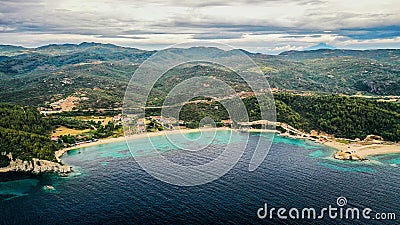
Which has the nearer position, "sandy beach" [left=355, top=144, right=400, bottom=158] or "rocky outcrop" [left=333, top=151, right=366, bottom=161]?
"rocky outcrop" [left=333, top=151, right=366, bottom=161]

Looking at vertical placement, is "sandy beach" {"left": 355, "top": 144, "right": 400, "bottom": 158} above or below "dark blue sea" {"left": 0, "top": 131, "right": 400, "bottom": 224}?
below

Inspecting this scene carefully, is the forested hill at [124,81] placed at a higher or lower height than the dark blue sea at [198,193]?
higher

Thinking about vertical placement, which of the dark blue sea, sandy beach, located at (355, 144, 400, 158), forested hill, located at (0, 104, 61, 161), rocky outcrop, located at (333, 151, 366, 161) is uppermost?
forested hill, located at (0, 104, 61, 161)

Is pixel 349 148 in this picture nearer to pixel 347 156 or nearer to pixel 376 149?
pixel 376 149

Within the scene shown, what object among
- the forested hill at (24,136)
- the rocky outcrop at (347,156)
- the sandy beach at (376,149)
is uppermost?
the forested hill at (24,136)

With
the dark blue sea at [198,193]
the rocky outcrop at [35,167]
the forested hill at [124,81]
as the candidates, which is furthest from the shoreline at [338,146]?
the forested hill at [124,81]

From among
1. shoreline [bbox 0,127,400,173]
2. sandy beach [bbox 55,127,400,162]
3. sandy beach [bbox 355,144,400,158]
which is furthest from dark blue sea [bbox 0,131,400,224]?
sandy beach [bbox 355,144,400,158]

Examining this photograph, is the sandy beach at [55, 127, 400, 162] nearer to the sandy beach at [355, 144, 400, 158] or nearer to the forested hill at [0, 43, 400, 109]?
the sandy beach at [355, 144, 400, 158]

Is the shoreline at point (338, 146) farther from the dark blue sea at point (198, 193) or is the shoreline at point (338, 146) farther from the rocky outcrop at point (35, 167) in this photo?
the dark blue sea at point (198, 193)

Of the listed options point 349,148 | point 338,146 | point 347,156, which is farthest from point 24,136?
point 349,148
